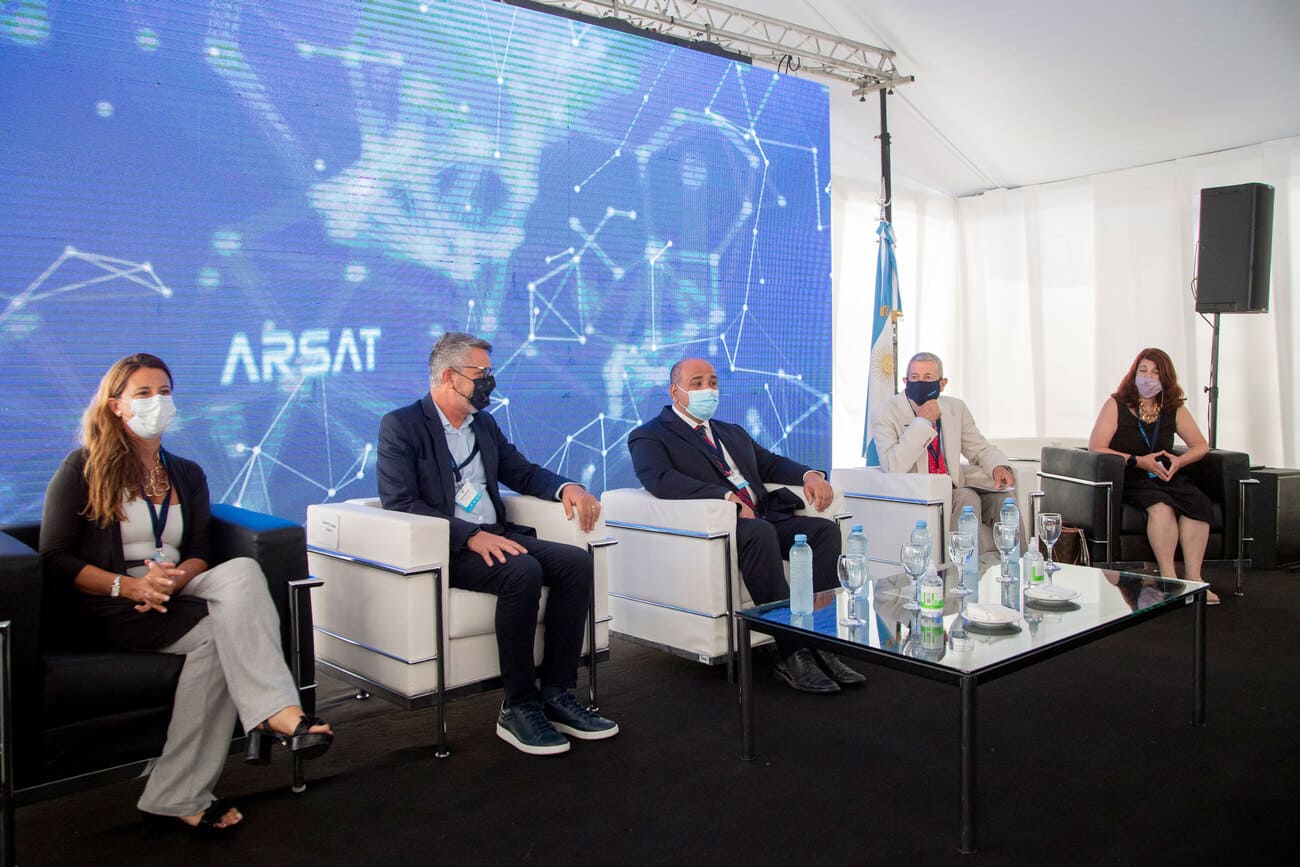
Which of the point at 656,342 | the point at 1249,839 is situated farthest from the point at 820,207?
the point at 1249,839

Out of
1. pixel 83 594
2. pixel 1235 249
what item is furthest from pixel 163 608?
pixel 1235 249

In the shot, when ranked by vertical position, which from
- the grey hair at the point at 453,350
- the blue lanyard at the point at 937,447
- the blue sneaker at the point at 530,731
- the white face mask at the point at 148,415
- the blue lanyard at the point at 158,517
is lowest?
the blue sneaker at the point at 530,731

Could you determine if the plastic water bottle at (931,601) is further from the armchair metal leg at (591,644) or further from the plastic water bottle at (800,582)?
the armchair metal leg at (591,644)

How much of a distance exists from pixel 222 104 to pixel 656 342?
2.22m

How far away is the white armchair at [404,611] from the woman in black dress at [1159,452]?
288cm

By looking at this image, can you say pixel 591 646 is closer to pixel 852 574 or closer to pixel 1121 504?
pixel 852 574

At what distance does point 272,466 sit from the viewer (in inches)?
152

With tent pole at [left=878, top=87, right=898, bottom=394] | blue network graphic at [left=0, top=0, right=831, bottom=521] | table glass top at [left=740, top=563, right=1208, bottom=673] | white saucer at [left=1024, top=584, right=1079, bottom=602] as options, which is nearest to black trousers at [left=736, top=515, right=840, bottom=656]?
table glass top at [left=740, top=563, right=1208, bottom=673]

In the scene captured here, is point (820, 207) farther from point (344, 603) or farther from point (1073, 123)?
point (344, 603)

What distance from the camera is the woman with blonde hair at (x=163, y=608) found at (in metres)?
2.37

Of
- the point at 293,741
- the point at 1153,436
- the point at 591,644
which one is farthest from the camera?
the point at 1153,436

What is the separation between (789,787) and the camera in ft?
8.53

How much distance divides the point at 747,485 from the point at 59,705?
2494mm

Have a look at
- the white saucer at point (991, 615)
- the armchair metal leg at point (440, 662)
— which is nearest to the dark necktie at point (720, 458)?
the white saucer at point (991, 615)
